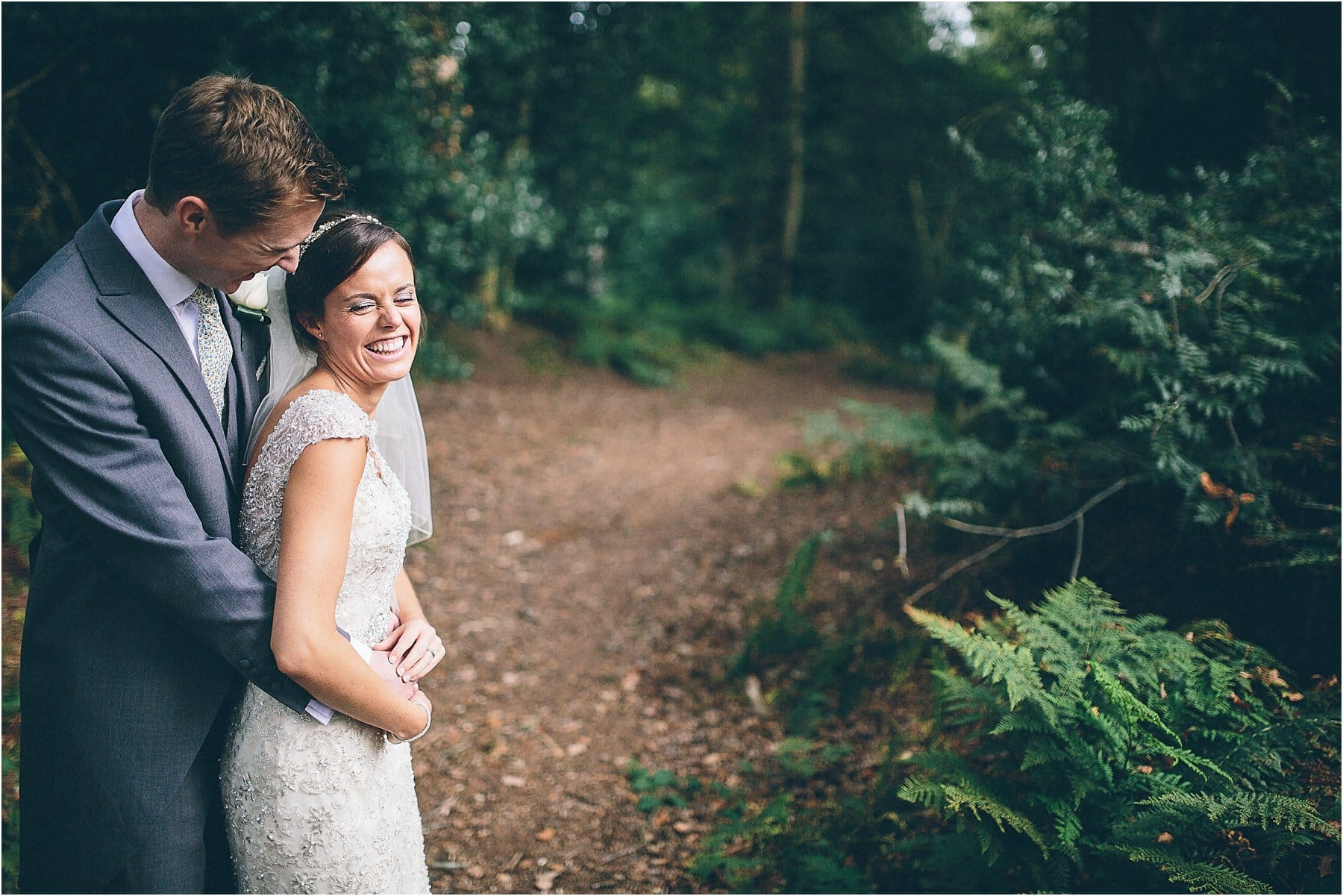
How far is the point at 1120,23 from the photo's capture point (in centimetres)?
586

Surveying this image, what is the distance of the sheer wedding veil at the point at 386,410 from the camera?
2148 mm

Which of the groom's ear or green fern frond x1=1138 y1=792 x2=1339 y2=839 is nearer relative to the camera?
the groom's ear

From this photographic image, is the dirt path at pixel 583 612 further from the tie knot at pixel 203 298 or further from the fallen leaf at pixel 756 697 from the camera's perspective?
the tie knot at pixel 203 298

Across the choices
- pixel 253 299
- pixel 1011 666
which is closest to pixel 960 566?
pixel 1011 666

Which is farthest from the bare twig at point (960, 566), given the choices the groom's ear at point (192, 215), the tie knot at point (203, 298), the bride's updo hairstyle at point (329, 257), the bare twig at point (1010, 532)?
the groom's ear at point (192, 215)

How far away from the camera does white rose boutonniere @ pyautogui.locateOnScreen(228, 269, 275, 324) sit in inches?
81.8

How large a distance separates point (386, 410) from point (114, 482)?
2.92 ft

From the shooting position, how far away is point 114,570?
174 centimetres

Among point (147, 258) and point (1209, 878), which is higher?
point (147, 258)

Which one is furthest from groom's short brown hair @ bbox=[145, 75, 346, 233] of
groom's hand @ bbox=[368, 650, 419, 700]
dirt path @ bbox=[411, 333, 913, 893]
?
dirt path @ bbox=[411, 333, 913, 893]

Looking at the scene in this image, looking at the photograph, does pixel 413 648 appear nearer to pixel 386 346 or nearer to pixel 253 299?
pixel 386 346

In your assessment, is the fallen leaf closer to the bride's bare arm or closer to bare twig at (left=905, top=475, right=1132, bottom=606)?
bare twig at (left=905, top=475, right=1132, bottom=606)

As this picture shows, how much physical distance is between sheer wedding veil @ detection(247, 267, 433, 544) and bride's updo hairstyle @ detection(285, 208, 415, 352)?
108 millimetres

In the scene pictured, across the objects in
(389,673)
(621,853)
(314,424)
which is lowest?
(621,853)
